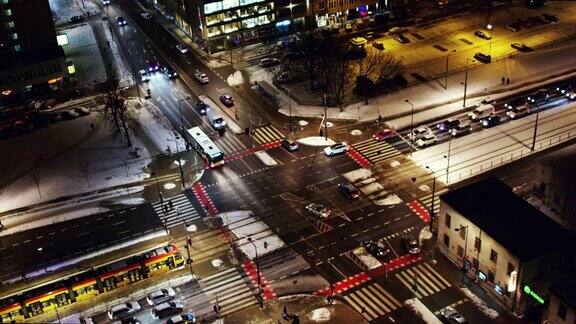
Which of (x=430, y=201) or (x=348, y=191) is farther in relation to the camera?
(x=348, y=191)

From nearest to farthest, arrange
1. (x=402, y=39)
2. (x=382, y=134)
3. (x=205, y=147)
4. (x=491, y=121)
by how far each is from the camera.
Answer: (x=205, y=147)
(x=382, y=134)
(x=491, y=121)
(x=402, y=39)

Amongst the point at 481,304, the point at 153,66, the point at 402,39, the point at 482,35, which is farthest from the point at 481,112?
the point at 153,66

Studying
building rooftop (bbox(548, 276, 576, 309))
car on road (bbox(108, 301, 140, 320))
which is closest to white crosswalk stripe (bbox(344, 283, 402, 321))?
building rooftop (bbox(548, 276, 576, 309))

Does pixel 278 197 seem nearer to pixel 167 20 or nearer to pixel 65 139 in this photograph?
pixel 65 139

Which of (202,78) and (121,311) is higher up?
(202,78)

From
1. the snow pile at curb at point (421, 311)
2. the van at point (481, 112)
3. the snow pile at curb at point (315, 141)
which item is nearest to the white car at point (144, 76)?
the snow pile at curb at point (315, 141)

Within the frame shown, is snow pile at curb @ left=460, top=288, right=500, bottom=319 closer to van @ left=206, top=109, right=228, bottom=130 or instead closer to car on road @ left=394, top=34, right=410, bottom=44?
van @ left=206, top=109, right=228, bottom=130

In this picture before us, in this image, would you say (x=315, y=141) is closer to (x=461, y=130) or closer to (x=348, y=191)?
(x=348, y=191)
